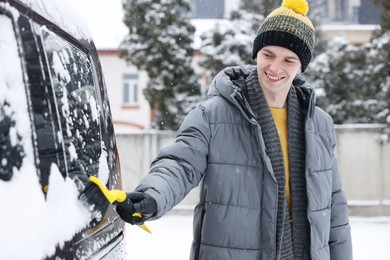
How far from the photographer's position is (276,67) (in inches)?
83.8

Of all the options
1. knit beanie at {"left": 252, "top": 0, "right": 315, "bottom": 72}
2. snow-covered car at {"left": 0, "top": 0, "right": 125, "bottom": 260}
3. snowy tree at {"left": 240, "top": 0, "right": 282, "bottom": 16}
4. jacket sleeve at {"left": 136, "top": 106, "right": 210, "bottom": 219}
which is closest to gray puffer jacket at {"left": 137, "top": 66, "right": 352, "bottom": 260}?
jacket sleeve at {"left": 136, "top": 106, "right": 210, "bottom": 219}

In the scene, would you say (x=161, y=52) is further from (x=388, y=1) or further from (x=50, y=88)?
(x=50, y=88)

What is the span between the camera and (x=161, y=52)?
11086 mm

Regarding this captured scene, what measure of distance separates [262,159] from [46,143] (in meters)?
0.91

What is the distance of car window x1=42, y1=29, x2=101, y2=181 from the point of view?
1.52 m

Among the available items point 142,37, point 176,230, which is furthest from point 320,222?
point 142,37

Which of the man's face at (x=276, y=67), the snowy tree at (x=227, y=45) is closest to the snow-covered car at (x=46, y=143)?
the man's face at (x=276, y=67)

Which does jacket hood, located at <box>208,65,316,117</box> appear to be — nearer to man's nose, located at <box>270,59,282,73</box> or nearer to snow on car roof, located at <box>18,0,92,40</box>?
man's nose, located at <box>270,59,282,73</box>

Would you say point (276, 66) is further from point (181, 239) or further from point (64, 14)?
point (181, 239)

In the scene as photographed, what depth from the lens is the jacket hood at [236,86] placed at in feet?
7.06

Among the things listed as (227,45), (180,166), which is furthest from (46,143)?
(227,45)

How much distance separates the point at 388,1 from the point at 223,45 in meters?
2.94

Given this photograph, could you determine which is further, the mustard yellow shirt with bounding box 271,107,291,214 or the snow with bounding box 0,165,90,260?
the mustard yellow shirt with bounding box 271,107,291,214

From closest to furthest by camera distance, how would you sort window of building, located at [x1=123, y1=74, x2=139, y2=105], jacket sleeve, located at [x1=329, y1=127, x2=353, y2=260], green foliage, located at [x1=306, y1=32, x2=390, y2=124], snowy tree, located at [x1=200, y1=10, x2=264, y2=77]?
jacket sleeve, located at [x1=329, y1=127, x2=353, y2=260] < green foliage, located at [x1=306, y1=32, x2=390, y2=124] < snowy tree, located at [x1=200, y1=10, x2=264, y2=77] < window of building, located at [x1=123, y1=74, x2=139, y2=105]
